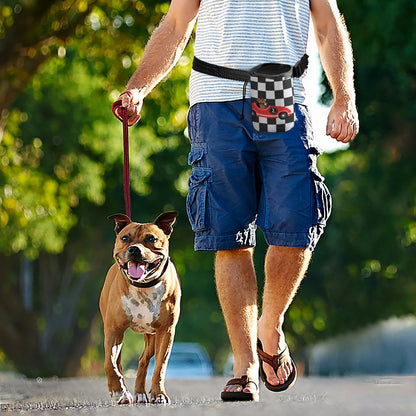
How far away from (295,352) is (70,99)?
1079 inches

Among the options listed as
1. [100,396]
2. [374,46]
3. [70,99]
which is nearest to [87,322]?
[70,99]

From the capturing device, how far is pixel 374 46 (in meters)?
15.5

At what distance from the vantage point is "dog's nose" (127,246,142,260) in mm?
5539

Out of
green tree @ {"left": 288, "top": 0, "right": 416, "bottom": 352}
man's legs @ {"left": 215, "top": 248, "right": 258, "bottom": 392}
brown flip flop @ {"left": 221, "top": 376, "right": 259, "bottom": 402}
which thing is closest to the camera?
brown flip flop @ {"left": 221, "top": 376, "right": 259, "bottom": 402}

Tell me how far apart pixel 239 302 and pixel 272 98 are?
104 centimetres

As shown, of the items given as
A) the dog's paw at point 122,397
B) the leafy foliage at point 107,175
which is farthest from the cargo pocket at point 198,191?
the leafy foliage at point 107,175

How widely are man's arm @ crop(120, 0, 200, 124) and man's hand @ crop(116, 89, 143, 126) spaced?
0.24ft

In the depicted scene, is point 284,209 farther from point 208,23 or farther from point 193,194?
point 208,23

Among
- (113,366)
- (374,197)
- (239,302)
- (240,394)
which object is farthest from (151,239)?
(374,197)

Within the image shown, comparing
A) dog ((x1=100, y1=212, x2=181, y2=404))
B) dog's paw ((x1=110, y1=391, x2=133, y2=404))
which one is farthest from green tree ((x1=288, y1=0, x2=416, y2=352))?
dog's paw ((x1=110, y1=391, x2=133, y2=404))

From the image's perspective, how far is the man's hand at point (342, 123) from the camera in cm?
557

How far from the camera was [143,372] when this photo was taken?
239 inches

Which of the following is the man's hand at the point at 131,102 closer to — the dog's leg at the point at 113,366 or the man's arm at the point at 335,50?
the man's arm at the point at 335,50

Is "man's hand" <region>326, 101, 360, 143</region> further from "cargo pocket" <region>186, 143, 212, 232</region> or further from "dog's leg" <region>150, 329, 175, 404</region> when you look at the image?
"dog's leg" <region>150, 329, 175, 404</region>
